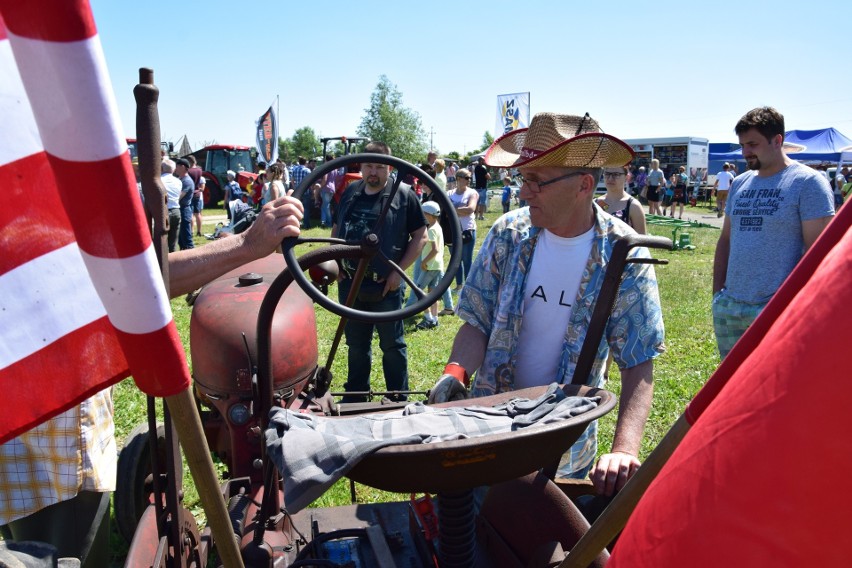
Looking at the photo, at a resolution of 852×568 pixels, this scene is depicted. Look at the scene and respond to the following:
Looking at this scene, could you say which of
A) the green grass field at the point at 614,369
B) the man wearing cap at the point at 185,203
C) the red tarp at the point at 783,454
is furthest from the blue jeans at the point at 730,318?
the man wearing cap at the point at 185,203

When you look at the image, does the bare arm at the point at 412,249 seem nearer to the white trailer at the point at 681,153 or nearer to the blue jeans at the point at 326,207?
the blue jeans at the point at 326,207

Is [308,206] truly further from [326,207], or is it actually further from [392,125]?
[392,125]

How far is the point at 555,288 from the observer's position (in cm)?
232

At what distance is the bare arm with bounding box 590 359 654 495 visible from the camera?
1.80 metres

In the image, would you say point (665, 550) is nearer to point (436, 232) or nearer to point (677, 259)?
point (436, 232)

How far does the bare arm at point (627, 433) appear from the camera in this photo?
180 centimetres

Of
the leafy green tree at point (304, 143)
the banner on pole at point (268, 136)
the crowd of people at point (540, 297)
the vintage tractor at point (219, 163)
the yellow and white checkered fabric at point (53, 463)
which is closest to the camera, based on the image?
the crowd of people at point (540, 297)

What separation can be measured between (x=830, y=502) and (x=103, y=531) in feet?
8.86

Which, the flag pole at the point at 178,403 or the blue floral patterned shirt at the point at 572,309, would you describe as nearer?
the flag pole at the point at 178,403

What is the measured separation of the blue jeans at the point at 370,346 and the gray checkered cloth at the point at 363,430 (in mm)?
2735

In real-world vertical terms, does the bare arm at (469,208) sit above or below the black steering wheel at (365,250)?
below

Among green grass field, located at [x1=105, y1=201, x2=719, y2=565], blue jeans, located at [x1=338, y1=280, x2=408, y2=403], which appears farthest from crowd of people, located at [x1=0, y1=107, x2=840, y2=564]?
blue jeans, located at [x1=338, y1=280, x2=408, y2=403]

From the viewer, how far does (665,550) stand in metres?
0.84

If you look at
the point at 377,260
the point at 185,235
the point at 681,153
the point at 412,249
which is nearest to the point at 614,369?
the point at 412,249
